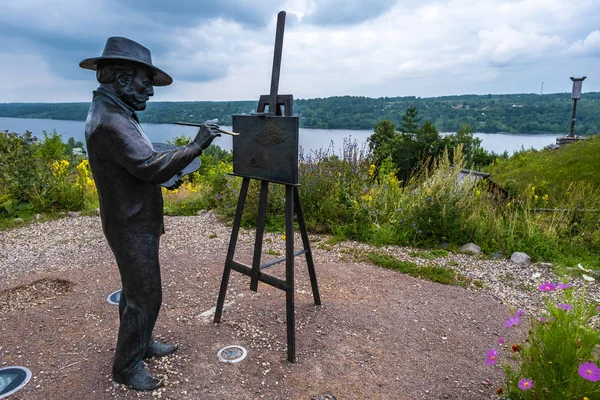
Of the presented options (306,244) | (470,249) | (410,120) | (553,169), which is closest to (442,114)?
(410,120)

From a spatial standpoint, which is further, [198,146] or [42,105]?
[42,105]

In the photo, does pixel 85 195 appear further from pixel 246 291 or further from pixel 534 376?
pixel 534 376

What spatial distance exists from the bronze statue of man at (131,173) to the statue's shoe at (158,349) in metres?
0.28

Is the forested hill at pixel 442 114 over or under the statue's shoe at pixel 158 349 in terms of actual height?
over

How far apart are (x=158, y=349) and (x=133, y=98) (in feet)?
6.27

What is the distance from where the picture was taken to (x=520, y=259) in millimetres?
5648

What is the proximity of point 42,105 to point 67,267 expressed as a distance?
24227 millimetres

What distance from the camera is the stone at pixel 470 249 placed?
592cm

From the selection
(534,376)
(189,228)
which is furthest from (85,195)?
(534,376)

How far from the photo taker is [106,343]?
3.48 meters

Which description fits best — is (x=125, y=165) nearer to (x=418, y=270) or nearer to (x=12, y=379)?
(x=12, y=379)

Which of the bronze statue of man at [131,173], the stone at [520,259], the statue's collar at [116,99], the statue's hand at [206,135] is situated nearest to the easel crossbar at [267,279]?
the bronze statue of man at [131,173]

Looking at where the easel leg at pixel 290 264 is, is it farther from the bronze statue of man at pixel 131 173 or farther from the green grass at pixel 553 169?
the green grass at pixel 553 169

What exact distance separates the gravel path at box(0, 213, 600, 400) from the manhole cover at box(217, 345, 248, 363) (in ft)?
0.24
